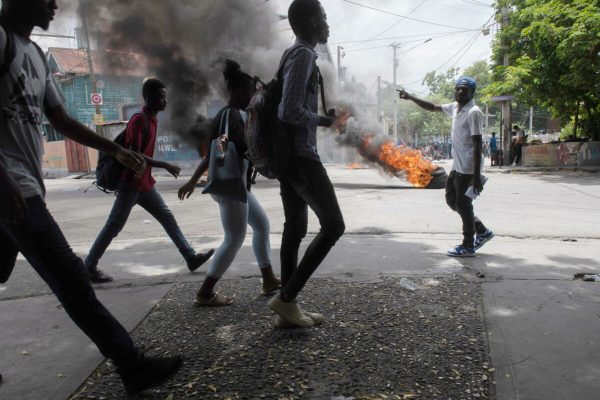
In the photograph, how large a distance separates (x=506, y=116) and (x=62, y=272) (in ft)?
61.8

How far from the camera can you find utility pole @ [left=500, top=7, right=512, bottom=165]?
16928 mm

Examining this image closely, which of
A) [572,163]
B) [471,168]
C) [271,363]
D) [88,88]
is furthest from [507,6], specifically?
[88,88]

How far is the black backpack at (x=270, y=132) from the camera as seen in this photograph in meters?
2.48

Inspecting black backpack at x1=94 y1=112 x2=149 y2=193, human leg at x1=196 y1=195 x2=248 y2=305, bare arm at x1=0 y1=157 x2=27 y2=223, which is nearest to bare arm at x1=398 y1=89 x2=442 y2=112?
human leg at x1=196 y1=195 x2=248 y2=305

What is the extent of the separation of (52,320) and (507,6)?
1865 cm

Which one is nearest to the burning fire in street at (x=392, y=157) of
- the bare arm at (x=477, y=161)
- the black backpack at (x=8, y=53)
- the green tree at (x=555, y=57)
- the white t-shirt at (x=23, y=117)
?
the green tree at (x=555, y=57)

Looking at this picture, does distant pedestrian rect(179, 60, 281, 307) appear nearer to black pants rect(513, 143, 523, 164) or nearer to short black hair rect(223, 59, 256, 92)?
short black hair rect(223, 59, 256, 92)

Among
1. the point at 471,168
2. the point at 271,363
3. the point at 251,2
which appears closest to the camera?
the point at 271,363

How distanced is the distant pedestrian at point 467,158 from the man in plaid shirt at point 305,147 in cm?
196

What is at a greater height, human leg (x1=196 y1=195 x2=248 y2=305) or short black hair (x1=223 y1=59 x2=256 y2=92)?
short black hair (x1=223 y1=59 x2=256 y2=92)

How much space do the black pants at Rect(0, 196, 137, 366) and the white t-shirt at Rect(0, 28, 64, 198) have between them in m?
0.12

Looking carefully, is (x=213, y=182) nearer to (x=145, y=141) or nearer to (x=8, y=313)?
(x=145, y=141)

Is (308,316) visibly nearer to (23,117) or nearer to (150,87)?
(23,117)

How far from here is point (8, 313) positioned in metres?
3.06
